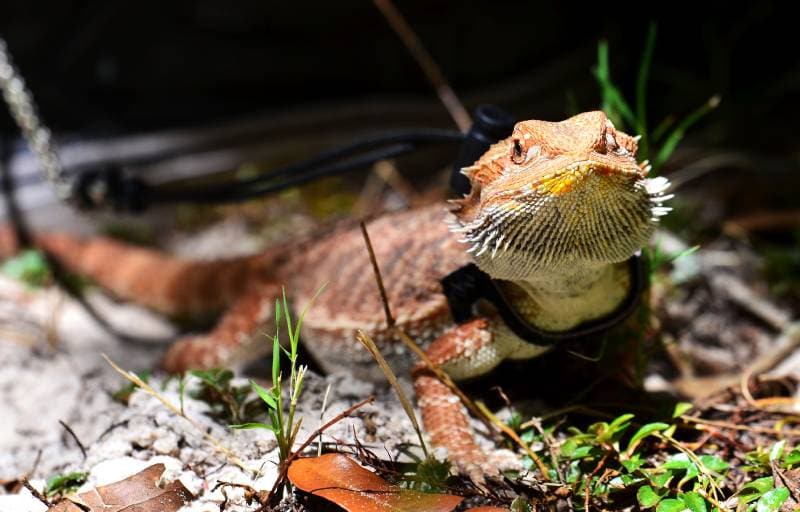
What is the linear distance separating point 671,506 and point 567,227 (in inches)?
28.9

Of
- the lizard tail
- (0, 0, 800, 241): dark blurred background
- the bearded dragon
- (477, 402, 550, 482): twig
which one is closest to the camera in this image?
the bearded dragon

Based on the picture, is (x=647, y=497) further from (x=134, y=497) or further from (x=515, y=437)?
(x=134, y=497)

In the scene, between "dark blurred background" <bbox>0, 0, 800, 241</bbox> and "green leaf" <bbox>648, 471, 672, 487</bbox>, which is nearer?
"green leaf" <bbox>648, 471, 672, 487</bbox>

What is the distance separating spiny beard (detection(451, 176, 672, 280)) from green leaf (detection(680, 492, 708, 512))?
0.62 meters

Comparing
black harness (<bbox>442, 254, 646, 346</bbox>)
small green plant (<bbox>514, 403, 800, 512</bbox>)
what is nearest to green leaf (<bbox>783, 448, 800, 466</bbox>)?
small green plant (<bbox>514, 403, 800, 512</bbox>)

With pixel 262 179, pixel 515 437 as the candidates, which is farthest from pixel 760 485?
pixel 262 179

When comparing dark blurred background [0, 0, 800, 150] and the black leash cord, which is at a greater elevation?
dark blurred background [0, 0, 800, 150]

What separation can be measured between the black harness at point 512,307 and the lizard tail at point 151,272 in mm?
1504

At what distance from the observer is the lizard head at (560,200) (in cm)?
166

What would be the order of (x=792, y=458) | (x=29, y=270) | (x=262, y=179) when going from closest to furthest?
(x=792, y=458), (x=262, y=179), (x=29, y=270)

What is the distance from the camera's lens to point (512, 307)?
84.4 inches

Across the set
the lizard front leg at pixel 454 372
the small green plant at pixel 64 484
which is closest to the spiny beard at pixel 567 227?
the lizard front leg at pixel 454 372

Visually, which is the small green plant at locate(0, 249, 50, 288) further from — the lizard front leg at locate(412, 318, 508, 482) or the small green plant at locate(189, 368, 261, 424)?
the lizard front leg at locate(412, 318, 508, 482)

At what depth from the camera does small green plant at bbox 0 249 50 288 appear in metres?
4.14
